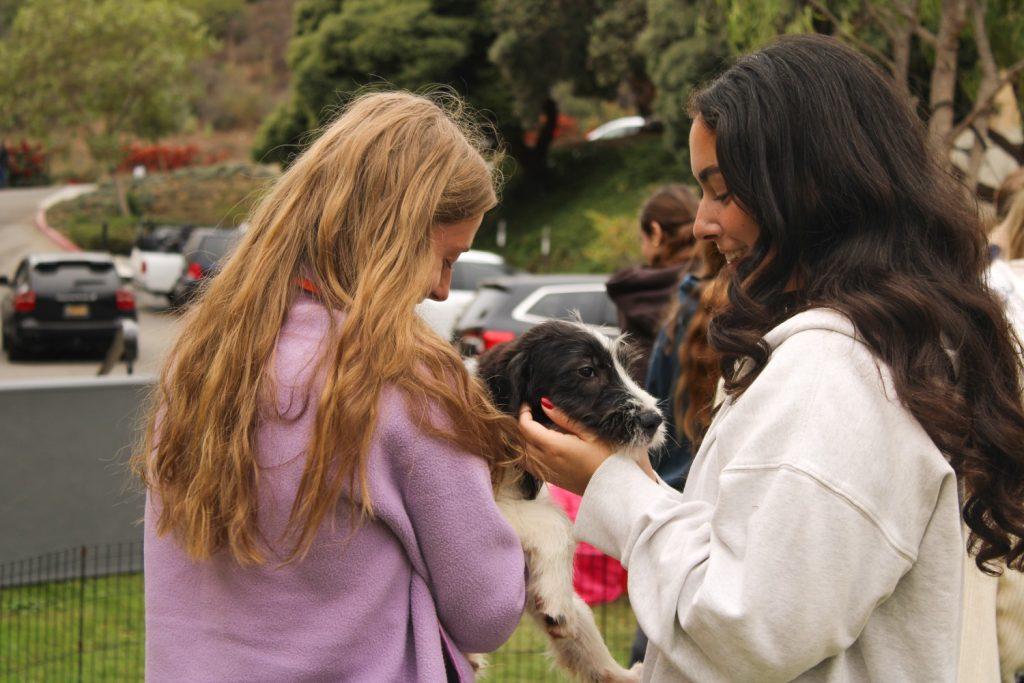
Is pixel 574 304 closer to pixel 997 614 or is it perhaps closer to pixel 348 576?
pixel 997 614

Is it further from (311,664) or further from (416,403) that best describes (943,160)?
(311,664)

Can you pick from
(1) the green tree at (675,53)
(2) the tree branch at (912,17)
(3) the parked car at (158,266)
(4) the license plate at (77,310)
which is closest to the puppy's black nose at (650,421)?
(2) the tree branch at (912,17)

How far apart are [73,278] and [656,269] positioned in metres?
16.5

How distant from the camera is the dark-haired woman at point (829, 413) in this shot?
1656 millimetres

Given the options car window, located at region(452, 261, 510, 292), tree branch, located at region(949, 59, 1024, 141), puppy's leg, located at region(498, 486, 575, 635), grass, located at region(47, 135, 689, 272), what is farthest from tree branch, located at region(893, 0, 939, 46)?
grass, located at region(47, 135, 689, 272)

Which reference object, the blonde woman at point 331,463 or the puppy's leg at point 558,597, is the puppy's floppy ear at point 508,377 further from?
the blonde woman at point 331,463

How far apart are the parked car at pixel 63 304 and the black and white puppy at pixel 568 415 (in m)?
18.0

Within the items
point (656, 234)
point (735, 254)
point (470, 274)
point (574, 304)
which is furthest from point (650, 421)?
point (470, 274)

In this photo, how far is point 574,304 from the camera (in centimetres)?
1292

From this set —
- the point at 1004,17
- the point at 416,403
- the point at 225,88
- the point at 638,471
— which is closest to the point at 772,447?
the point at 638,471

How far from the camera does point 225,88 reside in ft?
197

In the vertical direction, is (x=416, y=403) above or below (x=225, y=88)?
above

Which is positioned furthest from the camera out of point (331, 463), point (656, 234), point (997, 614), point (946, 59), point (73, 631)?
point (946, 59)

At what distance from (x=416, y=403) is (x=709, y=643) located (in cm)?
67
